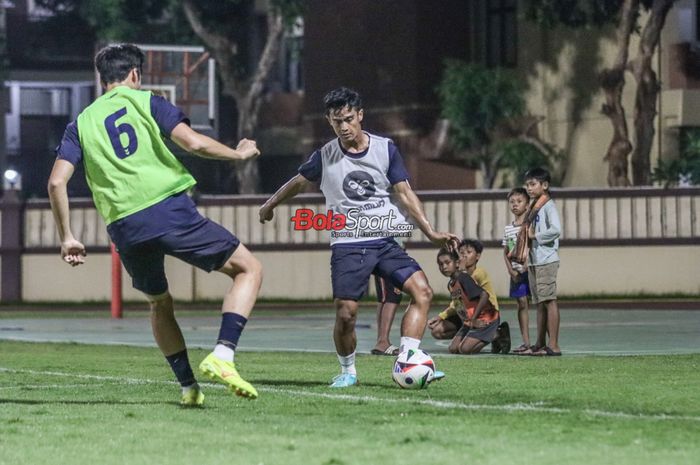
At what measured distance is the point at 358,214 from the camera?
36.5 feet

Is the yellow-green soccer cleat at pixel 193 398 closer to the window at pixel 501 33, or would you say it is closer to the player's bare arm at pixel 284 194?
the player's bare arm at pixel 284 194

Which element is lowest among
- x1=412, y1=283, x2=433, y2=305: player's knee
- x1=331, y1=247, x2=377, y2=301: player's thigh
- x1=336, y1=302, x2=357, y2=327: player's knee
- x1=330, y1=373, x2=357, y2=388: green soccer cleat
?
x1=330, y1=373, x2=357, y2=388: green soccer cleat

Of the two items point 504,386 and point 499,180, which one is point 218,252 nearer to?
point 504,386

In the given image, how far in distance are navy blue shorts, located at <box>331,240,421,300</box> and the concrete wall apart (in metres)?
17.8

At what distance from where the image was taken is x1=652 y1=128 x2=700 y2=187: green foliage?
29047mm

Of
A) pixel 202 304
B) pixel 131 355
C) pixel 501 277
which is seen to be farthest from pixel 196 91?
pixel 131 355

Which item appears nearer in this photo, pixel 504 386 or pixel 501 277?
pixel 504 386

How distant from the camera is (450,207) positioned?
97.9 feet

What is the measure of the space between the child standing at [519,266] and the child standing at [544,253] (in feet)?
0.87

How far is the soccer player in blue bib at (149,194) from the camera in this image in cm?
958

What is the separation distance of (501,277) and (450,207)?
5.41 feet

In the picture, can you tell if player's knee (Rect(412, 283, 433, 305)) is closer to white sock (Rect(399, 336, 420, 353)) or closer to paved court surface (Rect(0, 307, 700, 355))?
white sock (Rect(399, 336, 420, 353))

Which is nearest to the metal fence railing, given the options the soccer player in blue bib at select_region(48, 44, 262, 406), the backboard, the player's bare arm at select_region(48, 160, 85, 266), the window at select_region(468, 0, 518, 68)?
the backboard

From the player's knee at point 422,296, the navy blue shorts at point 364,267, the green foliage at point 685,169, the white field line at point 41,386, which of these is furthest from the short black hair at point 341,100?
the green foliage at point 685,169
